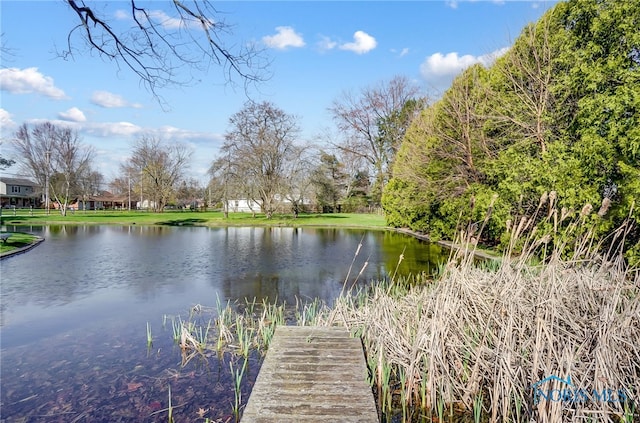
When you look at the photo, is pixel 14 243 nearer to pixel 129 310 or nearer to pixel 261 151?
pixel 129 310

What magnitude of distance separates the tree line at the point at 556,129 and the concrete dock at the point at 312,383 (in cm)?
202

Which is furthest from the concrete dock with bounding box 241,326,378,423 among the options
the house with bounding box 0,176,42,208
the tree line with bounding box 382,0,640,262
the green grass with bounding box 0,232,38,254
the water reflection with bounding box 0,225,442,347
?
the house with bounding box 0,176,42,208

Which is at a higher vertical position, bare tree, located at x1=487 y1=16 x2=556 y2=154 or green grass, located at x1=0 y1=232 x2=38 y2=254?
bare tree, located at x1=487 y1=16 x2=556 y2=154

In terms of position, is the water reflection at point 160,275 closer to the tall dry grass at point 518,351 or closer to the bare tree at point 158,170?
the tall dry grass at point 518,351

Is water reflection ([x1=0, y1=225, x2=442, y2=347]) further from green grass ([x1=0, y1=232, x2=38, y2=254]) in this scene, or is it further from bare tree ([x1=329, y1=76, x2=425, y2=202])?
bare tree ([x1=329, y1=76, x2=425, y2=202])

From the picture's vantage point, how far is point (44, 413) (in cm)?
368

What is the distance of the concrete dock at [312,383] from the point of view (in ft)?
10.1

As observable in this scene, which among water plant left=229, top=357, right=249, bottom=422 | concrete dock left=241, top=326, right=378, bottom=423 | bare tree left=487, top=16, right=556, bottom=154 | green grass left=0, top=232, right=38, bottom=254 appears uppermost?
bare tree left=487, top=16, right=556, bottom=154

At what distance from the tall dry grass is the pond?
1.62 m

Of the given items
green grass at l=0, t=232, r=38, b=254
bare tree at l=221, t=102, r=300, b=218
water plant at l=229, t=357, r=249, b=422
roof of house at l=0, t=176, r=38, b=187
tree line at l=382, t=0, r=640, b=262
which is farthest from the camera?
roof of house at l=0, t=176, r=38, b=187

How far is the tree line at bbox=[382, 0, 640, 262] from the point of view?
749 centimetres

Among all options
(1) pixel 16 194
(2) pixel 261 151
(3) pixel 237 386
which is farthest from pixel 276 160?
(1) pixel 16 194

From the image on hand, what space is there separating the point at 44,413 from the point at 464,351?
152 inches

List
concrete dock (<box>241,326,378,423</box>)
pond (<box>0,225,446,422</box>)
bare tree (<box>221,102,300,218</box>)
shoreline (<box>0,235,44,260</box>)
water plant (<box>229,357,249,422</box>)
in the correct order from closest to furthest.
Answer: concrete dock (<box>241,326,378,423</box>) → water plant (<box>229,357,249,422</box>) → pond (<box>0,225,446,422</box>) → shoreline (<box>0,235,44,260</box>) → bare tree (<box>221,102,300,218</box>)
